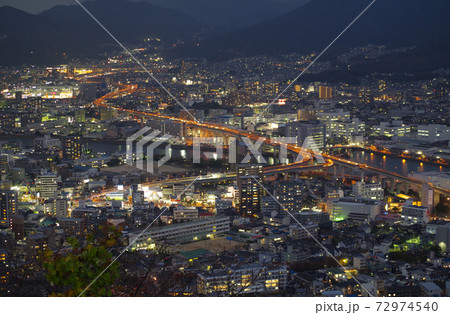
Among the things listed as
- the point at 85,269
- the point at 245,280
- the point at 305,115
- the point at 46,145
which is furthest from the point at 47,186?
the point at 305,115

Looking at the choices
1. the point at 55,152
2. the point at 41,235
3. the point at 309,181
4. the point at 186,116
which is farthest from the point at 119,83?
the point at 41,235

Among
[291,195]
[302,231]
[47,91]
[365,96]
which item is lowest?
[302,231]

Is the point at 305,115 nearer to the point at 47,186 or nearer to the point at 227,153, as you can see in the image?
the point at 227,153

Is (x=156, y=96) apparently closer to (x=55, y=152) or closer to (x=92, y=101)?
(x=92, y=101)

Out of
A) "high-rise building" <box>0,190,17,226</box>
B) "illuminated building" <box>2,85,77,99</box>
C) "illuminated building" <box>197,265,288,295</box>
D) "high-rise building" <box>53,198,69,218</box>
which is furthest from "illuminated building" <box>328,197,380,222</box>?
"illuminated building" <box>2,85,77,99</box>

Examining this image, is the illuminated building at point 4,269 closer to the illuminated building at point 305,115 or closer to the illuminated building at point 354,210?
the illuminated building at point 354,210

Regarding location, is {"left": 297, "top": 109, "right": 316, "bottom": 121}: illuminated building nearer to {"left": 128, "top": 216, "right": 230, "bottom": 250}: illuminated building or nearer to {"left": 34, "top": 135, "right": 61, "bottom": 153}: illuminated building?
{"left": 34, "top": 135, "right": 61, "bottom": 153}: illuminated building

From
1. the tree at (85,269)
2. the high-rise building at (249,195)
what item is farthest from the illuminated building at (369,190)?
the tree at (85,269)
